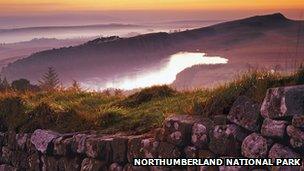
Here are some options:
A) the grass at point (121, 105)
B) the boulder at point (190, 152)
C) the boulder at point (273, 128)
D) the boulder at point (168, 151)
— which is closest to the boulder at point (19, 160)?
the grass at point (121, 105)

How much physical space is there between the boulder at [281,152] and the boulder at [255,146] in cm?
11

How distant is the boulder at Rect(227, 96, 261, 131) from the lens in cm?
859

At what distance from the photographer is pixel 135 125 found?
11.2 m

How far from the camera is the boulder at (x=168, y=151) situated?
9.59m

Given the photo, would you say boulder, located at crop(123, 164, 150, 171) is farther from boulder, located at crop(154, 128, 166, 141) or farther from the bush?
the bush

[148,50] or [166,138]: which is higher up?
[166,138]

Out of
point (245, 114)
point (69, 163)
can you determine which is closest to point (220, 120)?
point (245, 114)

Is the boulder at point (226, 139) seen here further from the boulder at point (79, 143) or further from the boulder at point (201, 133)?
the boulder at point (79, 143)

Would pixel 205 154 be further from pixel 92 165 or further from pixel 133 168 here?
pixel 92 165

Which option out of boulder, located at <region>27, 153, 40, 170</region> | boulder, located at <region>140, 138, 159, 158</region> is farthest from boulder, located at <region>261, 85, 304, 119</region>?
boulder, located at <region>27, 153, 40, 170</region>

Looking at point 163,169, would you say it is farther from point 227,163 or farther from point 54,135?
point 54,135

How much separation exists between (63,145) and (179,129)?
2.80 m

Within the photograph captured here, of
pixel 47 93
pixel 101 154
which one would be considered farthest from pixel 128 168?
pixel 47 93

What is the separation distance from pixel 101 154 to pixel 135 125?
0.94m
